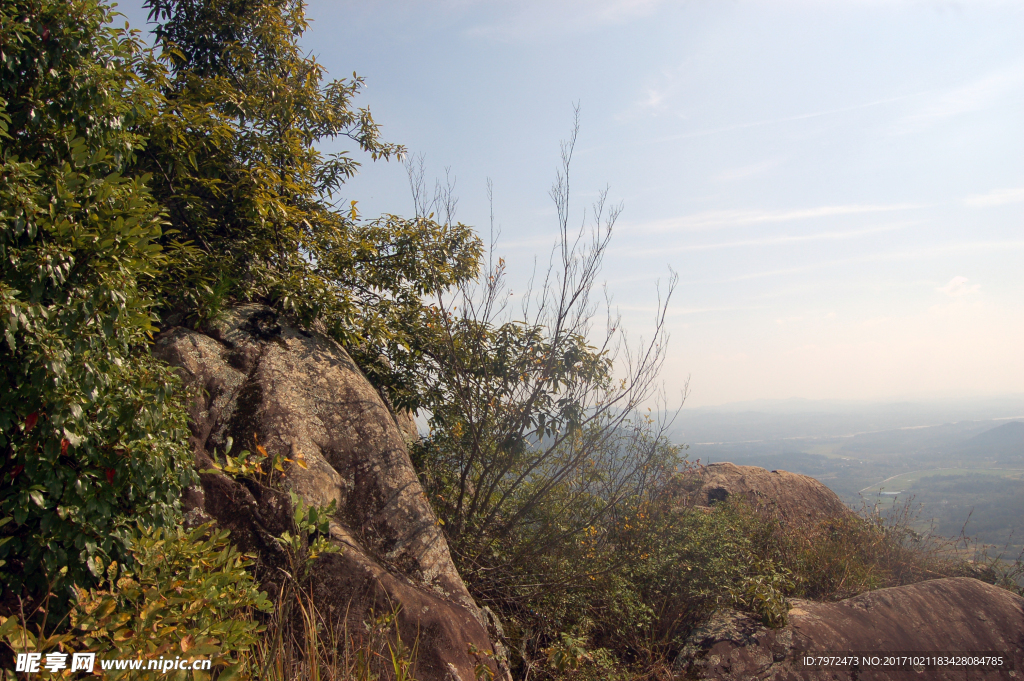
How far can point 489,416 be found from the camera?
7.05 metres

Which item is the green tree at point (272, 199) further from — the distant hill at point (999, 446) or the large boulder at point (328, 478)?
the distant hill at point (999, 446)

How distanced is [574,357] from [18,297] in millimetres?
5626

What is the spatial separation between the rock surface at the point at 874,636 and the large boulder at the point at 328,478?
124 inches

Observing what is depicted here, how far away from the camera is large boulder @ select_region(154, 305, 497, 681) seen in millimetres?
4461

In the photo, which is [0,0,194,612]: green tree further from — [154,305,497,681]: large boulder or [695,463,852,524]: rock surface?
[695,463,852,524]: rock surface

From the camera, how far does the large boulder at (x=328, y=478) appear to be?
4.46 m

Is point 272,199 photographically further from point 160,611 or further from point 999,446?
point 999,446

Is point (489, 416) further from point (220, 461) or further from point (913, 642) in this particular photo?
point (913, 642)

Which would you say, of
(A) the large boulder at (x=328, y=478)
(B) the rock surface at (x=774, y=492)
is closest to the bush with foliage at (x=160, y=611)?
(A) the large boulder at (x=328, y=478)

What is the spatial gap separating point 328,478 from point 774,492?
12038mm

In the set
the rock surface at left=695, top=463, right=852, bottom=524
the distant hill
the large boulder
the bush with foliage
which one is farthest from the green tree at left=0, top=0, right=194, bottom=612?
the distant hill

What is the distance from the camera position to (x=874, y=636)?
6227 mm

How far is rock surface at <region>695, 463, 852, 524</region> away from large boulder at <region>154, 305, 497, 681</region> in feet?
27.8

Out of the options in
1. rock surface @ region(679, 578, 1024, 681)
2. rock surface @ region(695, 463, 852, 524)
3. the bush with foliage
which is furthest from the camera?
rock surface @ region(695, 463, 852, 524)
